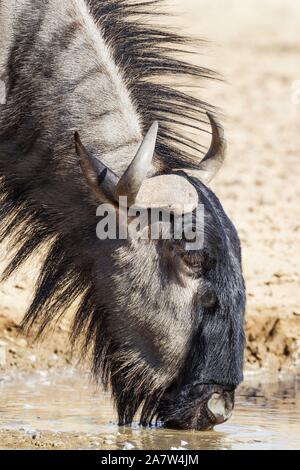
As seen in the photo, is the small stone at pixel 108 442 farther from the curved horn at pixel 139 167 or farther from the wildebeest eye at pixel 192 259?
the curved horn at pixel 139 167

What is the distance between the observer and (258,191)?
40.8ft

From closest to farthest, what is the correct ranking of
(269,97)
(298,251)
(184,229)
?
1. (184,229)
2. (298,251)
3. (269,97)

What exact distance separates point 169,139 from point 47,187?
760 millimetres

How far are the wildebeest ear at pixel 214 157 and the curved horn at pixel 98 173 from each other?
72 centimetres

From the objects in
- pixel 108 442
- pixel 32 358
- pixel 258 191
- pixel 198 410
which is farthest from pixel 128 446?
pixel 258 191

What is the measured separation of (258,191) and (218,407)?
5.97 m

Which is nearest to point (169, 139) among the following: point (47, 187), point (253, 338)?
point (47, 187)

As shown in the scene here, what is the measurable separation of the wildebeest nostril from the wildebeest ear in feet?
4.01

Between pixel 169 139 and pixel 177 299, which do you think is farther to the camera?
pixel 169 139

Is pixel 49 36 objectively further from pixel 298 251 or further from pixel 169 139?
pixel 298 251

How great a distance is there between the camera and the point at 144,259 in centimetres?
666

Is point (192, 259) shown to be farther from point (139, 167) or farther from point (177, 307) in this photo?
point (139, 167)

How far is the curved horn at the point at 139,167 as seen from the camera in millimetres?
6320

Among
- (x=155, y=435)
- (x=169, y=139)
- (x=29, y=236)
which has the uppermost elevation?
(x=169, y=139)
